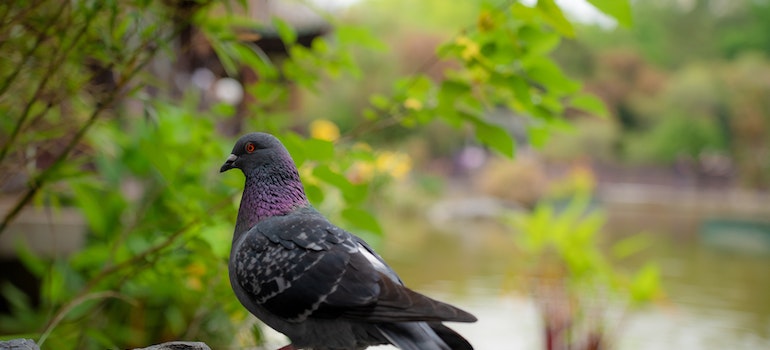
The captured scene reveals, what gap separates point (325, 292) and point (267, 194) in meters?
0.20

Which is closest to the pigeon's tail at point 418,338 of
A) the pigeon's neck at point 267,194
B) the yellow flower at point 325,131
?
the pigeon's neck at point 267,194

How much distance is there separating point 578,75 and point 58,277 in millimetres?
24725

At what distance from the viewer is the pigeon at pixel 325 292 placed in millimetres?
899

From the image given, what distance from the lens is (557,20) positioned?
1.14 metres

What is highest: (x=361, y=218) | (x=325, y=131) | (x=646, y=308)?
(x=325, y=131)

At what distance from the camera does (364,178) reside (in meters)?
4.86

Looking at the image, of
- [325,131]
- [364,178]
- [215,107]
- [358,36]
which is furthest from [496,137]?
[325,131]

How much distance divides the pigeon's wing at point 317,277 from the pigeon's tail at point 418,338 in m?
0.03

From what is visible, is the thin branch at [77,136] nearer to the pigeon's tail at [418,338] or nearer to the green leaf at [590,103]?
the pigeon's tail at [418,338]

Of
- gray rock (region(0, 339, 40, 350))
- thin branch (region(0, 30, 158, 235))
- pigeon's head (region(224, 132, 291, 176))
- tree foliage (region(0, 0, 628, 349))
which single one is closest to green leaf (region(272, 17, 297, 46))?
tree foliage (region(0, 0, 628, 349))

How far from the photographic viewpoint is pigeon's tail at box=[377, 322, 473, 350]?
0.89 metres

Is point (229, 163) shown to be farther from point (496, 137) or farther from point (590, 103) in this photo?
point (590, 103)

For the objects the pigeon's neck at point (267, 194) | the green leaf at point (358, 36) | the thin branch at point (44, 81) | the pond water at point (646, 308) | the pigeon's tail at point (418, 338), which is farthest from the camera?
the pond water at point (646, 308)

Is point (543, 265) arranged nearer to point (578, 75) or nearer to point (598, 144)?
point (598, 144)
